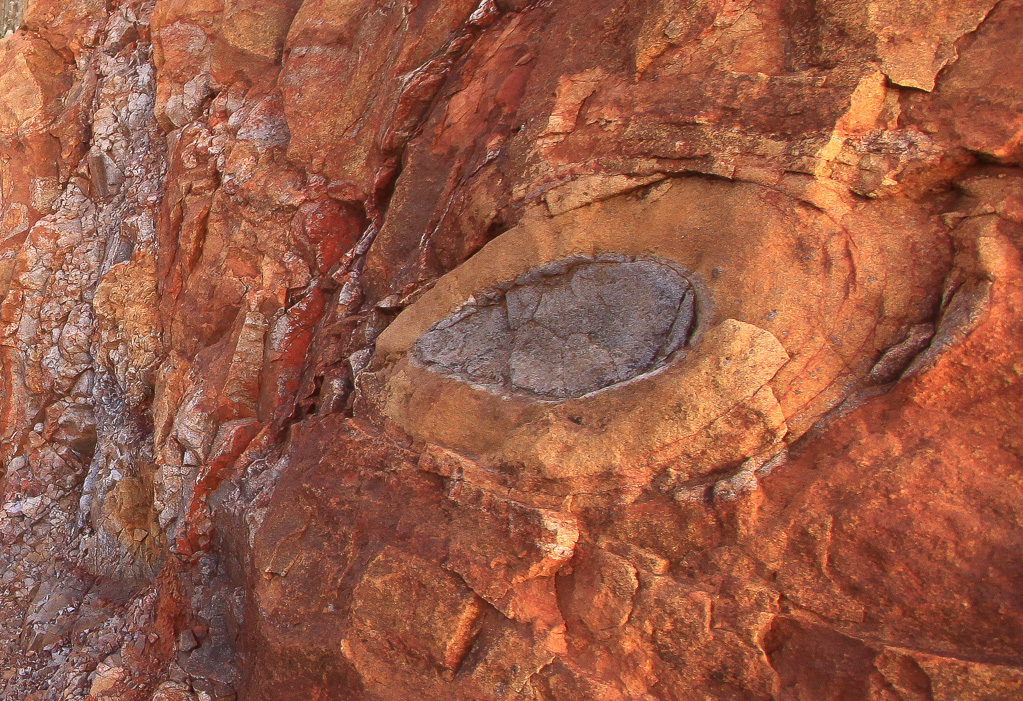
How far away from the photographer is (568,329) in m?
3.96

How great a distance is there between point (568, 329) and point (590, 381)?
338 millimetres

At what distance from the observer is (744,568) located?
316 cm

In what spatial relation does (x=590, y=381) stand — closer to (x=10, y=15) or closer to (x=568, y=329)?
(x=568, y=329)

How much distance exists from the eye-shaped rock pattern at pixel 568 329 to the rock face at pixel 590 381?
2 centimetres

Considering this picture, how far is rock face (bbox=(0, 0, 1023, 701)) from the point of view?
3.04 m

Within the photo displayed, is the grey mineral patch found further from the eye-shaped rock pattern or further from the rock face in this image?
the eye-shaped rock pattern

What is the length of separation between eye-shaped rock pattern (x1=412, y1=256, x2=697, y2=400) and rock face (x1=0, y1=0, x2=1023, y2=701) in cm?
2

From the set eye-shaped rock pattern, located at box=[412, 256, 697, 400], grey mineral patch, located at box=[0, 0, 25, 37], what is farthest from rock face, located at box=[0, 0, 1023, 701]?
grey mineral patch, located at box=[0, 0, 25, 37]

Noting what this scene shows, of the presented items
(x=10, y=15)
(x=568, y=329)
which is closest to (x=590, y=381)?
(x=568, y=329)

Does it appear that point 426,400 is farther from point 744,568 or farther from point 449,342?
point 744,568

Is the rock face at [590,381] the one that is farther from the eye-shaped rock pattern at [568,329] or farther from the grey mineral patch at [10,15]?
the grey mineral patch at [10,15]

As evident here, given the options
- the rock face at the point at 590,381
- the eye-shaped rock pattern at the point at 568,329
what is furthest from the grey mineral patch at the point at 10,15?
the eye-shaped rock pattern at the point at 568,329

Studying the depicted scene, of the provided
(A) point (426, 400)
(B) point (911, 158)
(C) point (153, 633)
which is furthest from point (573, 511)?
(C) point (153, 633)

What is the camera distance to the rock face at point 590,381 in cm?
304
